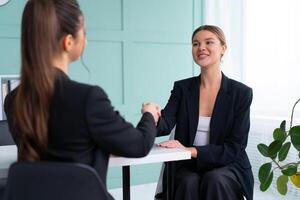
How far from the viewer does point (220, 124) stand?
6.70 ft

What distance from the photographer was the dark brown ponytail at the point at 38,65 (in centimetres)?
106

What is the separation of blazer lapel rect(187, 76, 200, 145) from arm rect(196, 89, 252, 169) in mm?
161

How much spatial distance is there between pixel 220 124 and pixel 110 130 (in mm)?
1067

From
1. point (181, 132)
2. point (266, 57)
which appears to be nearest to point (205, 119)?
point (181, 132)

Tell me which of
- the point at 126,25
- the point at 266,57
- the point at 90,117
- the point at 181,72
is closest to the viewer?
the point at 90,117

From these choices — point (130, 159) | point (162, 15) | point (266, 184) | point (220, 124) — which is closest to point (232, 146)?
point (220, 124)

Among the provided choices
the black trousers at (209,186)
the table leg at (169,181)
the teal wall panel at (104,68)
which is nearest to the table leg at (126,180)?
the table leg at (169,181)

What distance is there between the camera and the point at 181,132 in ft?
6.97

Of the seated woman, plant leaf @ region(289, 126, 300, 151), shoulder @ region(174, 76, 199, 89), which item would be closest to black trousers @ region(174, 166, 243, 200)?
the seated woman

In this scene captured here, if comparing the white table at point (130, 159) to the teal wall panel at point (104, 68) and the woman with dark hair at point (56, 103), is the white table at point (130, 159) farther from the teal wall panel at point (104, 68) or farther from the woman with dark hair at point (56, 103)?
the teal wall panel at point (104, 68)

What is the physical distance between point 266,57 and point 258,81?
228 millimetres

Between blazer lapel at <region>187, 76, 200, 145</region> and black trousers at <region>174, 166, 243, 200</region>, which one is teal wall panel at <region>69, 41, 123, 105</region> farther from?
black trousers at <region>174, 166, 243, 200</region>

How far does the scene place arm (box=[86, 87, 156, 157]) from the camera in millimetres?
1058

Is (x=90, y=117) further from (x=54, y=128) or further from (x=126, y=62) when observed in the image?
(x=126, y=62)
